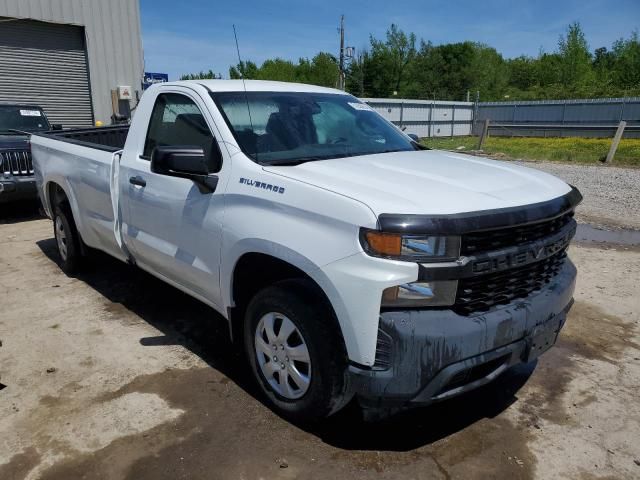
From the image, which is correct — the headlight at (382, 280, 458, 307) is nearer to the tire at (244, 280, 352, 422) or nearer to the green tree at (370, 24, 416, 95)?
the tire at (244, 280, 352, 422)

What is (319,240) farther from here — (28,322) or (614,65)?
(614,65)

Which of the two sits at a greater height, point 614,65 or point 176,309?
point 614,65

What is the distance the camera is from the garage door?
1418 centimetres

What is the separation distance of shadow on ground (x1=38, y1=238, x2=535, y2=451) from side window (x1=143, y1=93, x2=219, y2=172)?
56.8 inches

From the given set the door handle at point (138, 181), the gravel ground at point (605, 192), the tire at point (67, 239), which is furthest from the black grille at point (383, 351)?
the gravel ground at point (605, 192)

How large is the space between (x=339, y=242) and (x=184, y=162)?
1.18 metres

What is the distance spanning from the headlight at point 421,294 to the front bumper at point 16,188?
746 cm

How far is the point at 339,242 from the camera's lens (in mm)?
2494

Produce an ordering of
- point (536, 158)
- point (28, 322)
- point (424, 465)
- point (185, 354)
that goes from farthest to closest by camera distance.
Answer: point (536, 158) → point (28, 322) → point (185, 354) → point (424, 465)

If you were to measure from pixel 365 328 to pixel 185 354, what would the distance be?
2.00m

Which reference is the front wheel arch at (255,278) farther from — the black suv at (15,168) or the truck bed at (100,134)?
the black suv at (15,168)

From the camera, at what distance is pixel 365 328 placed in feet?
7.98

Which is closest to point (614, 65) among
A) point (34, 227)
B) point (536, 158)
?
point (536, 158)

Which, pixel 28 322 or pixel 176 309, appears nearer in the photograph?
pixel 28 322
